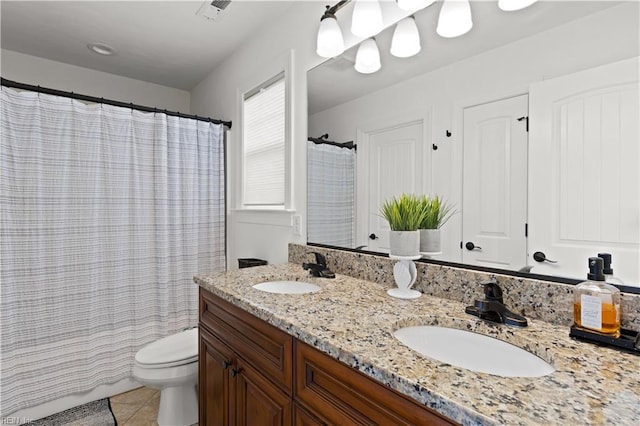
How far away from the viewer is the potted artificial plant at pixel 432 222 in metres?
1.23

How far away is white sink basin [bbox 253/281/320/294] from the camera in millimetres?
1499

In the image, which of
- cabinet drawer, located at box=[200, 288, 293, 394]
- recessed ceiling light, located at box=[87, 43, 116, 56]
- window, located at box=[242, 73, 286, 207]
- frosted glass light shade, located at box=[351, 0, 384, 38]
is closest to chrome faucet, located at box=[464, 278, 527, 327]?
cabinet drawer, located at box=[200, 288, 293, 394]

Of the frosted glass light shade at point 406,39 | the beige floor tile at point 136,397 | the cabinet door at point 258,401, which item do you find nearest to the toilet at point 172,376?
the beige floor tile at point 136,397

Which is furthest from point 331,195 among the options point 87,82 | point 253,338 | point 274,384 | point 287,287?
point 87,82

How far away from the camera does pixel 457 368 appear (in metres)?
0.67

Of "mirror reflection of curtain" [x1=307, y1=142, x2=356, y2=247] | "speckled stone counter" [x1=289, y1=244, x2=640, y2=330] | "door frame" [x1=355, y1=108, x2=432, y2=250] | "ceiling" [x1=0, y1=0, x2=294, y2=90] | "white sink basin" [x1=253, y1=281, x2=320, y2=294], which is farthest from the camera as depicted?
"ceiling" [x1=0, y1=0, x2=294, y2=90]

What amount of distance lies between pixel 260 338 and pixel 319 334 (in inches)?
13.1

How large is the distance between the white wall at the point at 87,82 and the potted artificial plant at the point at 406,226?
293 centimetres

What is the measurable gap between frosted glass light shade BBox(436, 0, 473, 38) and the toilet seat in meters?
1.93

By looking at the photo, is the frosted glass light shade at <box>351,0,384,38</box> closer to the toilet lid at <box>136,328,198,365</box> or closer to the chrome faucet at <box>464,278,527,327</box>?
the chrome faucet at <box>464,278,527,327</box>

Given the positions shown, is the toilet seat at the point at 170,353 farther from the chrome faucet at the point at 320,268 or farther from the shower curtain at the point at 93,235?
the chrome faucet at the point at 320,268

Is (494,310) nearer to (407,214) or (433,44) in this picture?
(407,214)

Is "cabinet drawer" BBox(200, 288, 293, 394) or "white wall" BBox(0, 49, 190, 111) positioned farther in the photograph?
"white wall" BBox(0, 49, 190, 111)

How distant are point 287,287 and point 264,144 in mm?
1131
